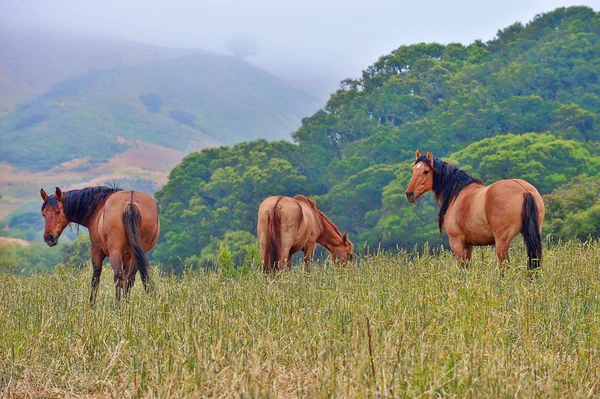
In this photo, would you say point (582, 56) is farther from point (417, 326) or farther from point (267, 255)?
point (417, 326)

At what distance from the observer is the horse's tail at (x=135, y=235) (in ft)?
27.3

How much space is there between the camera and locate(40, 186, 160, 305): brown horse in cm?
846

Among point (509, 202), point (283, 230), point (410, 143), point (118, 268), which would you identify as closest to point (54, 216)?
point (118, 268)

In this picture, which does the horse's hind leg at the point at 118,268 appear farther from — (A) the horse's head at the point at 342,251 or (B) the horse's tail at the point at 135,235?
(A) the horse's head at the point at 342,251

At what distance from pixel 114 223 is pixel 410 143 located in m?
46.5

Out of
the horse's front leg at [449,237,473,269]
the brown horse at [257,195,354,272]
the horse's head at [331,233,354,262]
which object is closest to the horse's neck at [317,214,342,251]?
the horse's head at [331,233,354,262]

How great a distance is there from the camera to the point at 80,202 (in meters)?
9.20

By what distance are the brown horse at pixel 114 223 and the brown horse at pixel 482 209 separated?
3781 mm

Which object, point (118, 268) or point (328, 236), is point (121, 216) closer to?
point (118, 268)

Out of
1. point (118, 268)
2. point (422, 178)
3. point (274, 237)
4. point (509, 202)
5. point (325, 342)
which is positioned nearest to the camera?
point (325, 342)

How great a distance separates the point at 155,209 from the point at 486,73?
180 ft

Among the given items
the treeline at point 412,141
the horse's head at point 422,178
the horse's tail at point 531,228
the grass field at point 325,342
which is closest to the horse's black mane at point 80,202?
the grass field at point 325,342

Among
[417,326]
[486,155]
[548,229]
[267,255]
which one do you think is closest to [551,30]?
[486,155]

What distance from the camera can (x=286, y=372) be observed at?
507 cm
